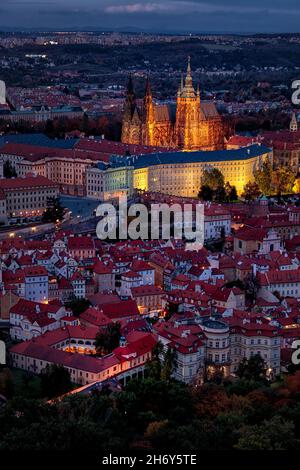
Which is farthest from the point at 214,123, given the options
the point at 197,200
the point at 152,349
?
the point at 152,349

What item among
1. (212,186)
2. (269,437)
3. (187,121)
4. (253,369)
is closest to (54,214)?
(212,186)

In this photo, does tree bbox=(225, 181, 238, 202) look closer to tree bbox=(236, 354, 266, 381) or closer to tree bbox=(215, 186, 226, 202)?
tree bbox=(215, 186, 226, 202)

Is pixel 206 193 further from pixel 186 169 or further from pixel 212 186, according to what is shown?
pixel 186 169

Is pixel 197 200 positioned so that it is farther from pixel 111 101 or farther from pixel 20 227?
pixel 111 101

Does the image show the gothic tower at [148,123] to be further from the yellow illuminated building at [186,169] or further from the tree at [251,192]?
the tree at [251,192]

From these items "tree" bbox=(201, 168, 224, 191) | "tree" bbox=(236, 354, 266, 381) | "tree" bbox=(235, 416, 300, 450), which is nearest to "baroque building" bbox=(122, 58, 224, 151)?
"tree" bbox=(201, 168, 224, 191)

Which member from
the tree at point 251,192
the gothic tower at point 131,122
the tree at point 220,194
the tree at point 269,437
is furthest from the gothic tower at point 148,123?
the tree at point 269,437
